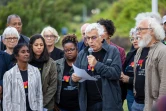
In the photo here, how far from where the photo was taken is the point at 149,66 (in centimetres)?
589

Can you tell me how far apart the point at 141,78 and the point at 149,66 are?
1.28 ft

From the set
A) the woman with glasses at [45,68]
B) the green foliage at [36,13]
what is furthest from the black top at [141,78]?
the green foliage at [36,13]

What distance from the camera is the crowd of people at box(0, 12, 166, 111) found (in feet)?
20.0

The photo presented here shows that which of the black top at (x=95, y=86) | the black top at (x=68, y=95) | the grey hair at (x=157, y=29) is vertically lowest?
the black top at (x=68, y=95)

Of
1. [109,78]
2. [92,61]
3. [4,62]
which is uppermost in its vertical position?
[92,61]

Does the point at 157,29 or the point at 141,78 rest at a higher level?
the point at 157,29

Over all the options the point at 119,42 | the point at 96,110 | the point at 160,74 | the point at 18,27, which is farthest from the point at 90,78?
the point at 119,42

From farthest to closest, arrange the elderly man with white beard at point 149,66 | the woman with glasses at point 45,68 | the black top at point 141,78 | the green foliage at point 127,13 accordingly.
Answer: the green foliage at point 127,13
the woman with glasses at point 45,68
the black top at point 141,78
the elderly man with white beard at point 149,66

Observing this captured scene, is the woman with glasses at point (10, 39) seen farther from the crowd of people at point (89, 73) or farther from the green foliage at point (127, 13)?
the green foliage at point (127, 13)

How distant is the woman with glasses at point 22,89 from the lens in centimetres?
691

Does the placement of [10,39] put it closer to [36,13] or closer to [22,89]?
[22,89]

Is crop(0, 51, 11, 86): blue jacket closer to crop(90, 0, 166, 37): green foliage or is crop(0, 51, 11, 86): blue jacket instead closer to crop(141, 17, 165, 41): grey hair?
crop(141, 17, 165, 41): grey hair

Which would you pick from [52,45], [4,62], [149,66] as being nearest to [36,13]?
[52,45]

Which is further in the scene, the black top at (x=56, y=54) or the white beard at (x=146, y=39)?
the black top at (x=56, y=54)
